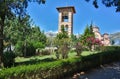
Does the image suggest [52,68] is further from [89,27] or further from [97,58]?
[89,27]

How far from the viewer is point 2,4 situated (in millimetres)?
16000

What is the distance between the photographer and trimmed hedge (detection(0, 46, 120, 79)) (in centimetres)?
1006

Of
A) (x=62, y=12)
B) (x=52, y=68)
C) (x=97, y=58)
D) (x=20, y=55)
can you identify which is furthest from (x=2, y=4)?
(x=62, y=12)

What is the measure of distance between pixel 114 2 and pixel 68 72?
510 centimetres

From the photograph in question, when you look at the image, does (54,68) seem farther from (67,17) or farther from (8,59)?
(67,17)

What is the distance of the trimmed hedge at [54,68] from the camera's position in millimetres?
10065

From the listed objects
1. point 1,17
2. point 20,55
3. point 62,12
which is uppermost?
point 62,12

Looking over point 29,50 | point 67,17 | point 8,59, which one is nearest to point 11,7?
point 8,59

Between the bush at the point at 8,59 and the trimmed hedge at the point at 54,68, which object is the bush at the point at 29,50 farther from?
the trimmed hedge at the point at 54,68

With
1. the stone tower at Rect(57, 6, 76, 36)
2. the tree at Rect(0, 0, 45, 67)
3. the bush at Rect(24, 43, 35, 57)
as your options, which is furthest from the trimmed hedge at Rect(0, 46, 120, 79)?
the stone tower at Rect(57, 6, 76, 36)

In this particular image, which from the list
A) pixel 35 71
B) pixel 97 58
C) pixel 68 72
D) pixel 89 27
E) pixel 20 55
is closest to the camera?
pixel 35 71

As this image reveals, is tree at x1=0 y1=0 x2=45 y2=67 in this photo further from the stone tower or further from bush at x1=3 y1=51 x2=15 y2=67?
the stone tower

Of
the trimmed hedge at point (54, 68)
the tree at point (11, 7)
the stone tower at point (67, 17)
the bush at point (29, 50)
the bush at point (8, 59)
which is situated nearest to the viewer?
the trimmed hedge at point (54, 68)

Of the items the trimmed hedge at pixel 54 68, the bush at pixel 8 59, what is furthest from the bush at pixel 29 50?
the trimmed hedge at pixel 54 68
